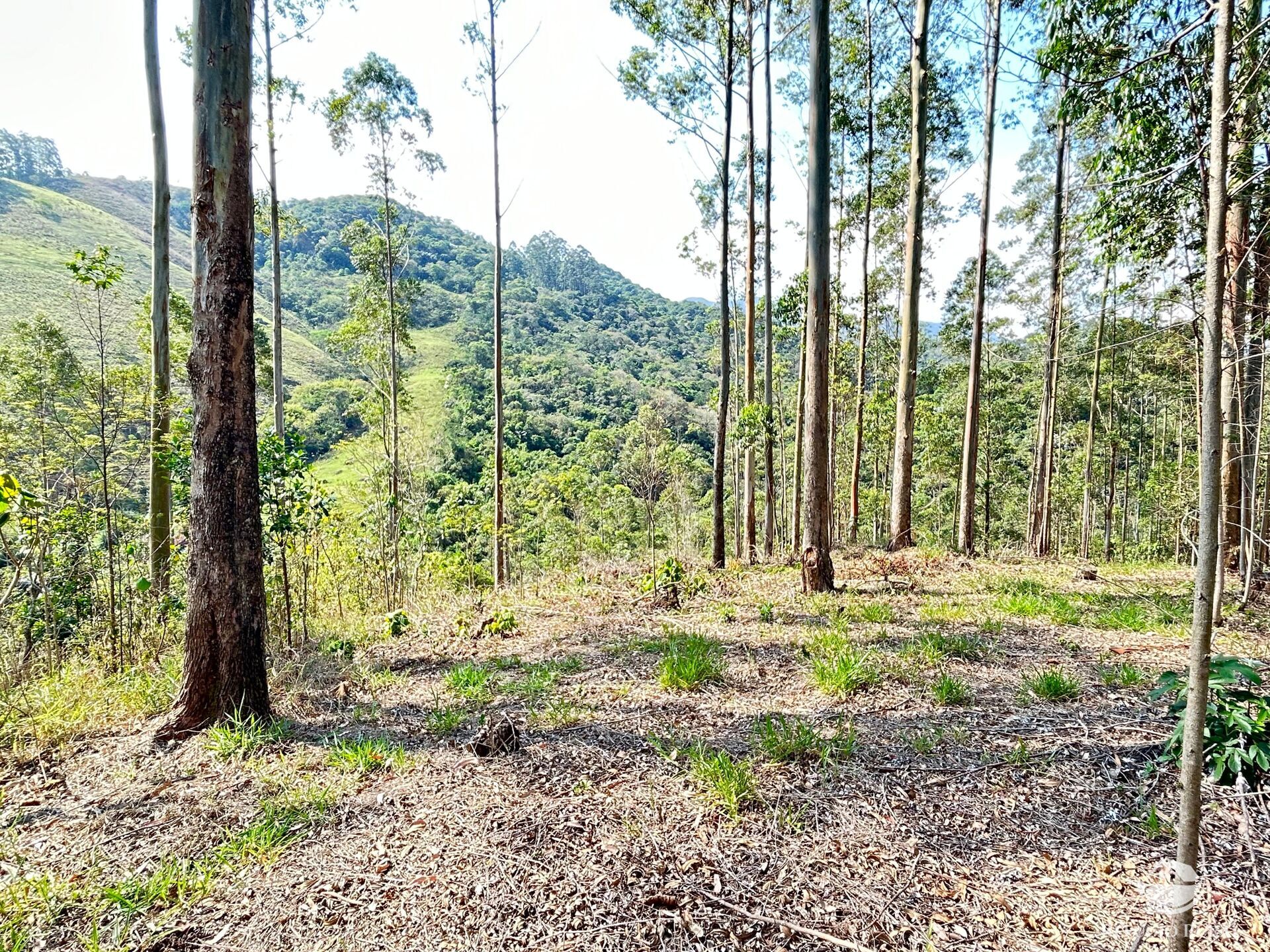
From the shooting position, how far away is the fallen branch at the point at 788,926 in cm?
176

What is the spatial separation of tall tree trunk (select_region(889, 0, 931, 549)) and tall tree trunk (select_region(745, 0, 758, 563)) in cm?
238

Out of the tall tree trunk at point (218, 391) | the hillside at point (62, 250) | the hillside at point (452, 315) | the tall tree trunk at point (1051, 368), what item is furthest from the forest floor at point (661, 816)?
the hillside at point (62, 250)

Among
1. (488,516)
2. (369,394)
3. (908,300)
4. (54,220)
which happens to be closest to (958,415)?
(908,300)

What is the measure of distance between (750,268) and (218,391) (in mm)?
8361

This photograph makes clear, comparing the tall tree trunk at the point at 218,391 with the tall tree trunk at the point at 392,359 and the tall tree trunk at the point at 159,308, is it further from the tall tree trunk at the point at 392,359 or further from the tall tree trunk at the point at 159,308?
the tall tree trunk at the point at 392,359

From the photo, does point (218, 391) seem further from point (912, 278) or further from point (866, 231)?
point (866, 231)

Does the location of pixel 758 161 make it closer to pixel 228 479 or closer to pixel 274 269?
pixel 274 269

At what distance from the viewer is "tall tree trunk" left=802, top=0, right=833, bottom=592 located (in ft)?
19.4

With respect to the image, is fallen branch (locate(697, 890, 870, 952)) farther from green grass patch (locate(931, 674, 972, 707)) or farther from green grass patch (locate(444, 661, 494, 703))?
green grass patch (locate(444, 661, 494, 703))

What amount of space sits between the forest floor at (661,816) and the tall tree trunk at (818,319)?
6.95 feet

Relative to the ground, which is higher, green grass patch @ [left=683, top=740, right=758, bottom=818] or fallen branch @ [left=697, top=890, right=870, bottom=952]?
green grass patch @ [left=683, top=740, right=758, bottom=818]

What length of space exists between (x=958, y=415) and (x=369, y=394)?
69.8 ft

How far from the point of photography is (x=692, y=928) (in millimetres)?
1855

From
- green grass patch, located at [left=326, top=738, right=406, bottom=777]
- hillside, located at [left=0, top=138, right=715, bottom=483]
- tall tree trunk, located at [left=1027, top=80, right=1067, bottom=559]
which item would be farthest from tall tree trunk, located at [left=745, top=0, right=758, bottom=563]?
hillside, located at [left=0, top=138, right=715, bottom=483]
